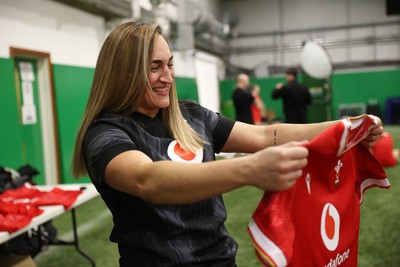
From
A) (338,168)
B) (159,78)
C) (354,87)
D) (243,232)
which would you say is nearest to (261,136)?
(338,168)

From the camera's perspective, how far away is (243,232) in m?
3.57

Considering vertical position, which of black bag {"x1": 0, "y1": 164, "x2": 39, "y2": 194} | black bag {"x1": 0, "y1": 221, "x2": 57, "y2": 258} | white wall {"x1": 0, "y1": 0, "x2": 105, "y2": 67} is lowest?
black bag {"x1": 0, "y1": 221, "x2": 57, "y2": 258}

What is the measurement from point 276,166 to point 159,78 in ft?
1.53

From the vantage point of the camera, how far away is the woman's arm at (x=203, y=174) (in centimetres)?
78

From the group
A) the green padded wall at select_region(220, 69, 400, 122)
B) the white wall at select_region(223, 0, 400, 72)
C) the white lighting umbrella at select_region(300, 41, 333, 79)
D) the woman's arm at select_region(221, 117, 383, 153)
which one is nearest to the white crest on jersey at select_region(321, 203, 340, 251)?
the woman's arm at select_region(221, 117, 383, 153)

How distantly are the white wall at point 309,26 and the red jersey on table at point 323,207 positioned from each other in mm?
13795

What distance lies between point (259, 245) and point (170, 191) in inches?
8.5

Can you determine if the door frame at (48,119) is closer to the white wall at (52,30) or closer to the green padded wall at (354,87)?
the white wall at (52,30)

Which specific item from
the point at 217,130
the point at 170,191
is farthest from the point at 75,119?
the point at 170,191

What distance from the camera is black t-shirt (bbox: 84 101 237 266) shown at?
1045 millimetres

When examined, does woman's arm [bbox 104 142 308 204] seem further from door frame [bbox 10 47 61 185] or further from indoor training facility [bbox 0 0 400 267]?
door frame [bbox 10 47 61 185]

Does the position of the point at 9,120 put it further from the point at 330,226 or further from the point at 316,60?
the point at 316,60

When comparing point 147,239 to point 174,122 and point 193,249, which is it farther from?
point 174,122

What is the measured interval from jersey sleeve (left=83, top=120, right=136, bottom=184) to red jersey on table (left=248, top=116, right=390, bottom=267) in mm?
331
